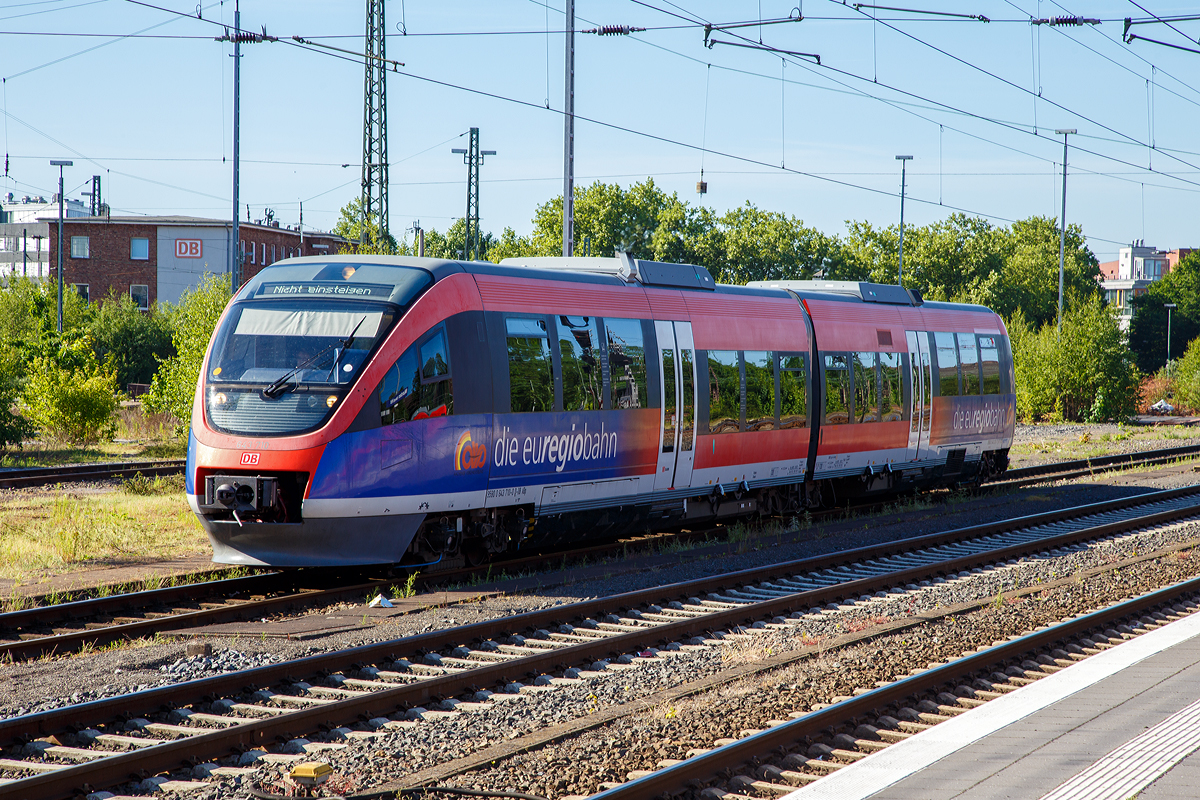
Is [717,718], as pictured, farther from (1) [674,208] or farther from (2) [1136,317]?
(2) [1136,317]

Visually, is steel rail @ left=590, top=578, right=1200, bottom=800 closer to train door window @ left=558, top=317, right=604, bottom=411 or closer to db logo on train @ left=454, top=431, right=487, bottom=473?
db logo on train @ left=454, top=431, right=487, bottom=473

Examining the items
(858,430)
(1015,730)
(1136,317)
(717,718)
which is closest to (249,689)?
(717,718)

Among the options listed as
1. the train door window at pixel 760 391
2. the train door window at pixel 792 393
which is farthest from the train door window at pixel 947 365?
the train door window at pixel 760 391

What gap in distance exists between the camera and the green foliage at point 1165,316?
101 meters

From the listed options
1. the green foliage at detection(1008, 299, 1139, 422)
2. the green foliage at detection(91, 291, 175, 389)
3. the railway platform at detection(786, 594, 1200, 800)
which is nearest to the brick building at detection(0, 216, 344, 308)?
the green foliage at detection(91, 291, 175, 389)

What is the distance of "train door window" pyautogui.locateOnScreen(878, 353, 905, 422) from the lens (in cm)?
2061

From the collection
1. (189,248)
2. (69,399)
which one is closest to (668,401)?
(69,399)

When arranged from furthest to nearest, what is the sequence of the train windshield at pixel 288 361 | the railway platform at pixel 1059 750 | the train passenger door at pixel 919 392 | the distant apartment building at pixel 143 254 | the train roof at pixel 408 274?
1. the distant apartment building at pixel 143 254
2. the train passenger door at pixel 919 392
3. the train roof at pixel 408 274
4. the train windshield at pixel 288 361
5. the railway platform at pixel 1059 750

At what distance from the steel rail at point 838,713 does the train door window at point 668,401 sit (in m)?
5.90

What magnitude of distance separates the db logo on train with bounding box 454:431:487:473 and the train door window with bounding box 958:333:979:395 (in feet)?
44.9

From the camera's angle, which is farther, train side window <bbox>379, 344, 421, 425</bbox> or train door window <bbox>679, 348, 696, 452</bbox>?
train door window <bbox>679, 348, 696, 452</bbox>

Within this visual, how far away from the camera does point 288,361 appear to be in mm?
11758

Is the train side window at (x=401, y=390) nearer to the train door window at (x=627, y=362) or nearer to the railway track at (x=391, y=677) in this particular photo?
the railway track at (x=391, y=677)

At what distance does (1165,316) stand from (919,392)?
9161 cm
